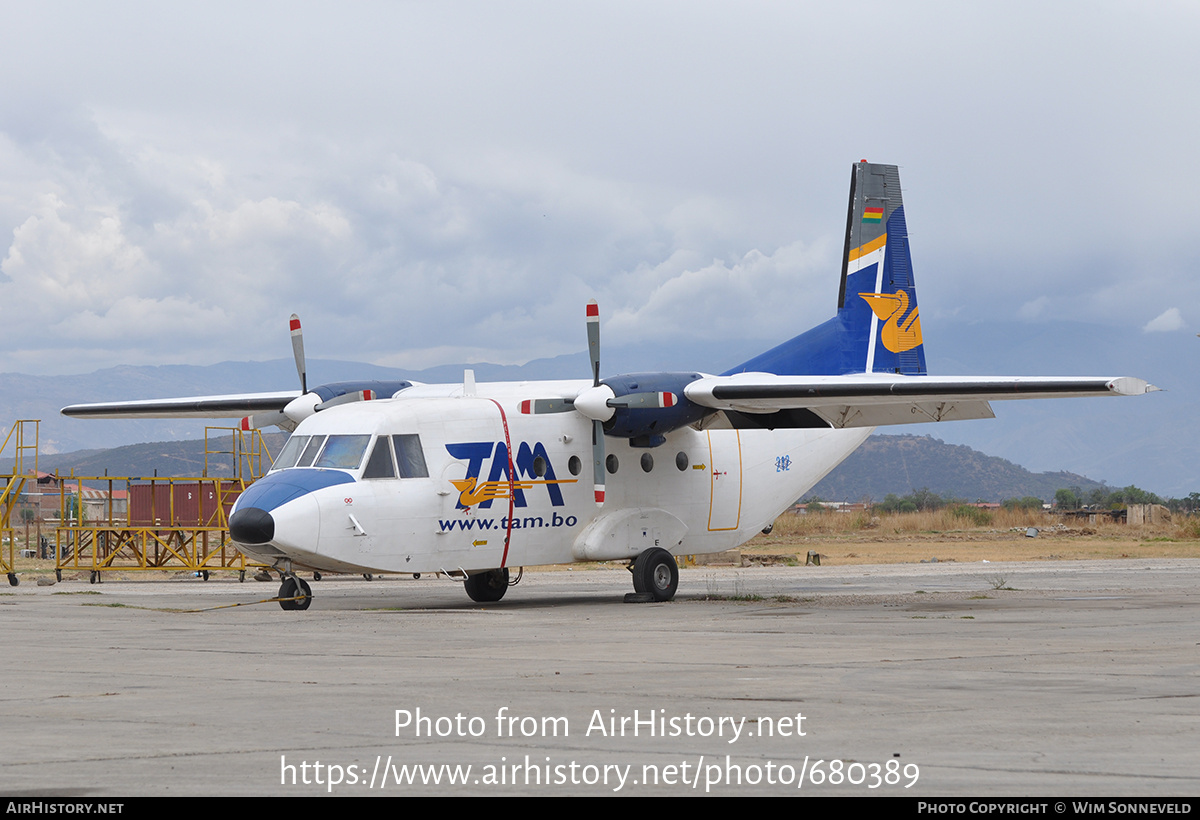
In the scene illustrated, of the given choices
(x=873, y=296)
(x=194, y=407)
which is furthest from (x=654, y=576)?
(x=194, y=407)

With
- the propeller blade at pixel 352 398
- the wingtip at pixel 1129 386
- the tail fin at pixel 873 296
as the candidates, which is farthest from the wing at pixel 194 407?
the wingtip at pixel 1129 386

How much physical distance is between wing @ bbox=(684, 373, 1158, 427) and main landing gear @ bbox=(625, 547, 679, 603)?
2808 mm

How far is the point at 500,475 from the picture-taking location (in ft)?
69.6

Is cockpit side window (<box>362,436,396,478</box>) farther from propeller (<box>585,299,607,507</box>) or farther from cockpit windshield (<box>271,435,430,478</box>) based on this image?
propeller (<box>585,299,607,507</box>)

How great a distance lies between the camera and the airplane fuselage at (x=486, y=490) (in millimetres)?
19219

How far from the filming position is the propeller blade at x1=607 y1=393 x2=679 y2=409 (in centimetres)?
2209

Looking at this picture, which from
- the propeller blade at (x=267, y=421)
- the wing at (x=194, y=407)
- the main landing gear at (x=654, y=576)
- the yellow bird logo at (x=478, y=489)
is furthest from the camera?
the wing at (x=194, y=407)

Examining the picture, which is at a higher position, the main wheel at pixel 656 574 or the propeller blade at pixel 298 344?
the propeller blade at pixel 298 344

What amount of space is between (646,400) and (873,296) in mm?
8022

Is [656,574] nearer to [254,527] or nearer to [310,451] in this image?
[310,451]

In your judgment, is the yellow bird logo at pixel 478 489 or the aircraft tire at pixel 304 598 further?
the yellow bird logo at pixel 478 489

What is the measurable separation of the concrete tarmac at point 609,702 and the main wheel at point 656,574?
3.59 m

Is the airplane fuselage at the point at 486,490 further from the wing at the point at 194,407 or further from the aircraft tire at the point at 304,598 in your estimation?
the wing at the point at 194,407

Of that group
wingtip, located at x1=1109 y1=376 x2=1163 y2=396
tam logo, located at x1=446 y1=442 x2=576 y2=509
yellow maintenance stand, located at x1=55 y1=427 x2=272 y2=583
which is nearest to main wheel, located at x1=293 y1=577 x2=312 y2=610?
tam logo, located at x1=446 y1=442 x2=576 y2=509
